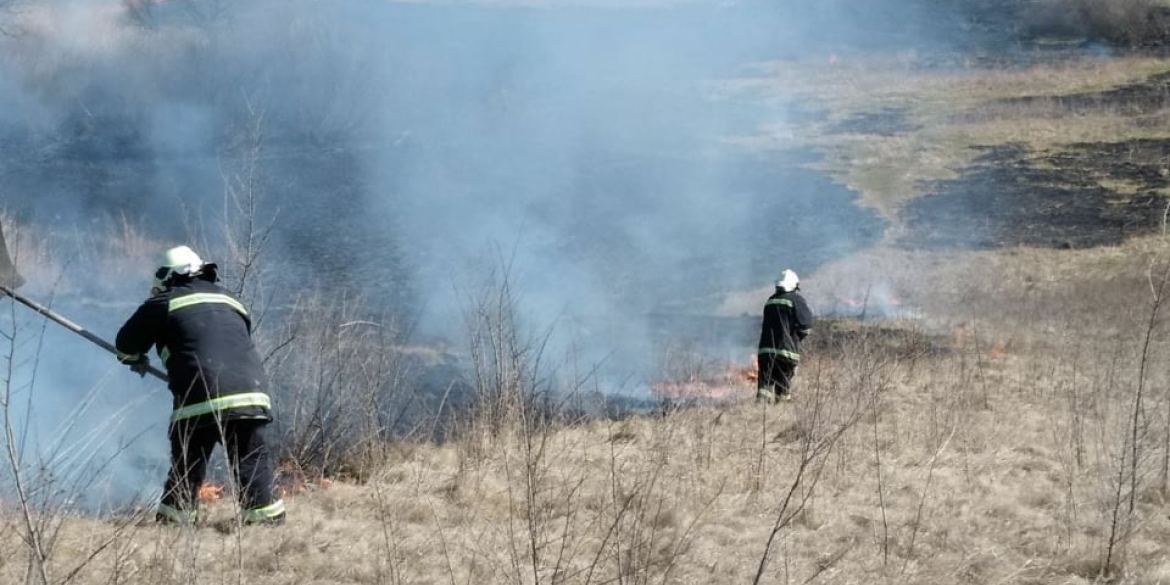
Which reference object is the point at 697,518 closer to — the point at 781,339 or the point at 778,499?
the point at 778,499

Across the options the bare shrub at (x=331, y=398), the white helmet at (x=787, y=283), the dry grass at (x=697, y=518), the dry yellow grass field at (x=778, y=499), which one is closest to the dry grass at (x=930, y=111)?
the white helmet at (x=787, y=283)

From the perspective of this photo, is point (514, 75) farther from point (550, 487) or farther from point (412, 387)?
point (550, 487)

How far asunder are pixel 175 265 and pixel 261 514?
1.30 m

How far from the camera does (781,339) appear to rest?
958 centimetres

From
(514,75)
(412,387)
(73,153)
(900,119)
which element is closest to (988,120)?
(900,119)

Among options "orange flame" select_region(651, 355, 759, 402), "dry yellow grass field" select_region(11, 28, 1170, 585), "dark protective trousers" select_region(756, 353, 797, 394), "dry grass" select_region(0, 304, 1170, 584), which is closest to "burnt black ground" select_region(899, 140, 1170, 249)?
"dry yellow grass field" select_region(11, 28, 1170, 585)

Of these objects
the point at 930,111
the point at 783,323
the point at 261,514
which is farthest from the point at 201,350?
the point at 930,111

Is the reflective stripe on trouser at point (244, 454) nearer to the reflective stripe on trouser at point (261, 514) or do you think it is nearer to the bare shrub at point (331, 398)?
the reflective stripe on trouser at point (261, 514)

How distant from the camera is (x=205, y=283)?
5387mm

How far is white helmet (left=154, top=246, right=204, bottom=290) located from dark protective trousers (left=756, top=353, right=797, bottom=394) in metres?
5.48

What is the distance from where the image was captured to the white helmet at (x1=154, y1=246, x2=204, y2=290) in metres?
5.30

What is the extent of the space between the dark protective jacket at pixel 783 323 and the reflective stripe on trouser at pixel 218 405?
543cm

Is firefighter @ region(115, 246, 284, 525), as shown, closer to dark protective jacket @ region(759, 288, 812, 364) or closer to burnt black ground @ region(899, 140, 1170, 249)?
dark protective jacket @ region(759, 288, 812, 364)

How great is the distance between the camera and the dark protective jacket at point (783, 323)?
9.58 meters
